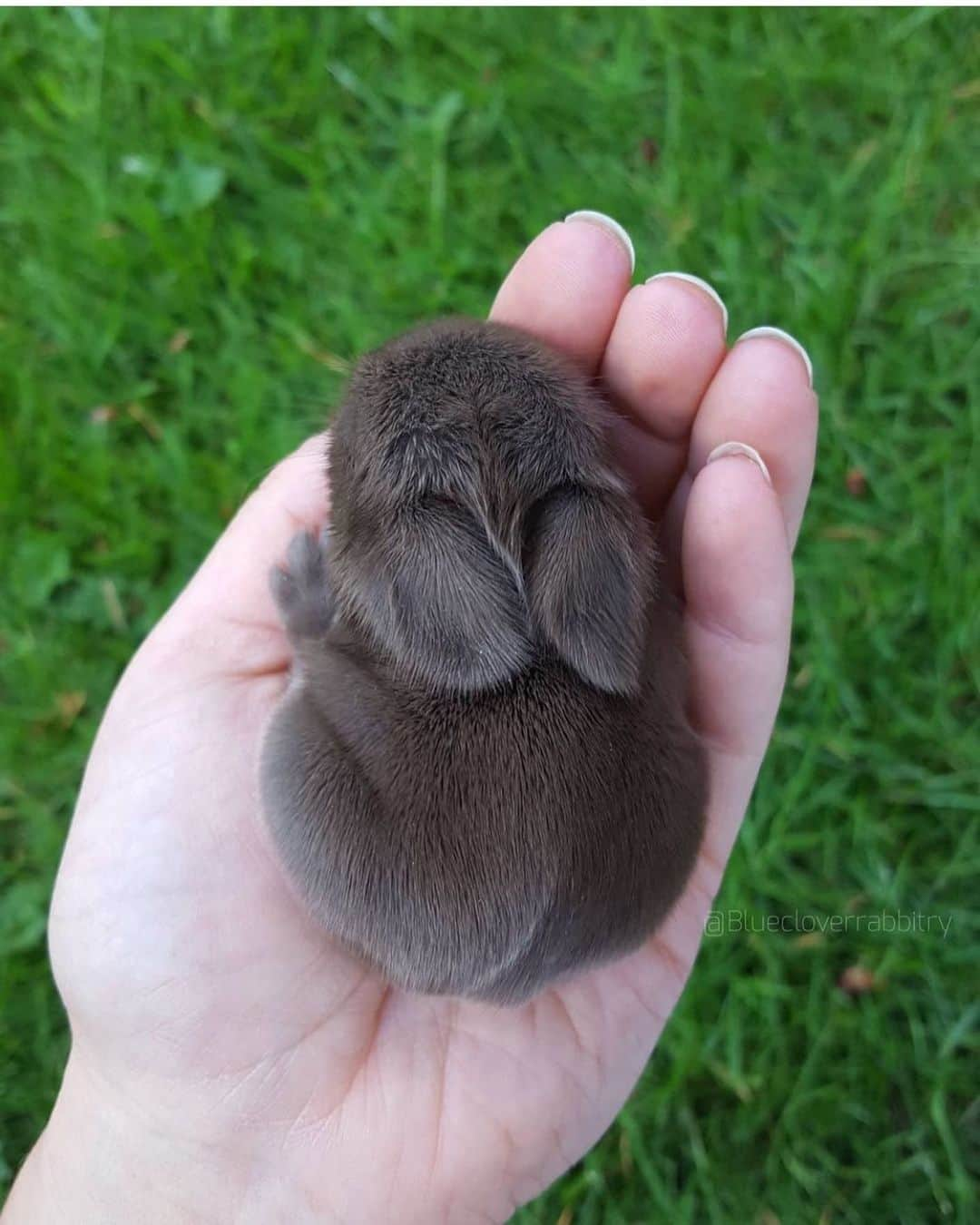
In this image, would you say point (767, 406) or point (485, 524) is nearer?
point (485, 524)

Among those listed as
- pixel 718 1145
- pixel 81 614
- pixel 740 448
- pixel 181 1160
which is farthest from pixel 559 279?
pixel 718 1145

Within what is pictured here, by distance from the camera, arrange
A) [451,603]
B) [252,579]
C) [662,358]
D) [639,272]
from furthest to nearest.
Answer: [639,272] < [252,579] < [662,358] < [451,603]

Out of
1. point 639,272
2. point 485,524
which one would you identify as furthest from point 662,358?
point 639,272

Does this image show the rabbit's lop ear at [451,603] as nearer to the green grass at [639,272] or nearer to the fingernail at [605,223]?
the fingernail at [605,223]

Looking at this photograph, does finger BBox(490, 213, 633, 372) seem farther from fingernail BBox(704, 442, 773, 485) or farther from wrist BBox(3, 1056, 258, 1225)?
wrist BBox(3, 1056, 258, 1225)

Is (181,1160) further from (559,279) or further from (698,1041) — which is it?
(559,279)

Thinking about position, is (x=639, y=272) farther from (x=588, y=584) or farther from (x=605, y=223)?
(x=588, y=584)
